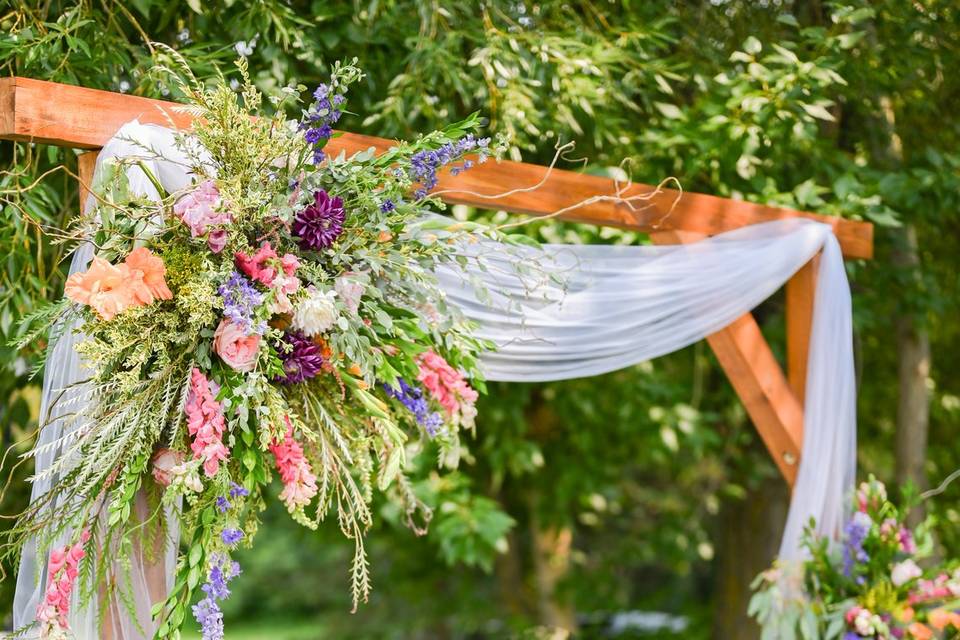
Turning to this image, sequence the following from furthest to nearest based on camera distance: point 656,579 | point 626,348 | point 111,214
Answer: point 656,579, point 626,348, point 111,214

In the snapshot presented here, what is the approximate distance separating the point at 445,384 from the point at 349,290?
507 mm

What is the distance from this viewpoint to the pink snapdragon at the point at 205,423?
2.13 metres

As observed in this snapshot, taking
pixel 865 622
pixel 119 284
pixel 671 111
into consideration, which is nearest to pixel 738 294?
pixel 671 111

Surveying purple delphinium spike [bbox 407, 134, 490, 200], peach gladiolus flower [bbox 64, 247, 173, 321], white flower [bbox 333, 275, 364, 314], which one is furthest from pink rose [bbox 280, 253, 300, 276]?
purple delphinium spike [bbox 407, 134, 490, 200]

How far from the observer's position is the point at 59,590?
2139 millimetres

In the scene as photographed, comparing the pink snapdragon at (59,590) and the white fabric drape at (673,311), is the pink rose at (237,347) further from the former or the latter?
the white fabric drape at (673,311)

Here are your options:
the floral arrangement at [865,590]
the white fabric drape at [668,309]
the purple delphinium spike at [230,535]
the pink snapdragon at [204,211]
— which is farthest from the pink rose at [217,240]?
the floral arrangement at [865,590]

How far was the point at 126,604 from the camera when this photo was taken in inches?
86.6

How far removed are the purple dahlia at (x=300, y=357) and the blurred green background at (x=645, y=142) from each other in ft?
1.80

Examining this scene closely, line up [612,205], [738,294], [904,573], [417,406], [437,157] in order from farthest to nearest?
[738,294]
[904,573]
[612,205]
[417,406]
[437,157]

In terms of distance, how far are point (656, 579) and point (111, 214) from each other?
36.2ft

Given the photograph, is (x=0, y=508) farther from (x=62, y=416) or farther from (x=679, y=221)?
(x=679, y=221)

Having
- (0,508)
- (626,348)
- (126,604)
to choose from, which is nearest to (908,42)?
(626,348)

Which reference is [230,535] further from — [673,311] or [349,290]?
[673,311]
